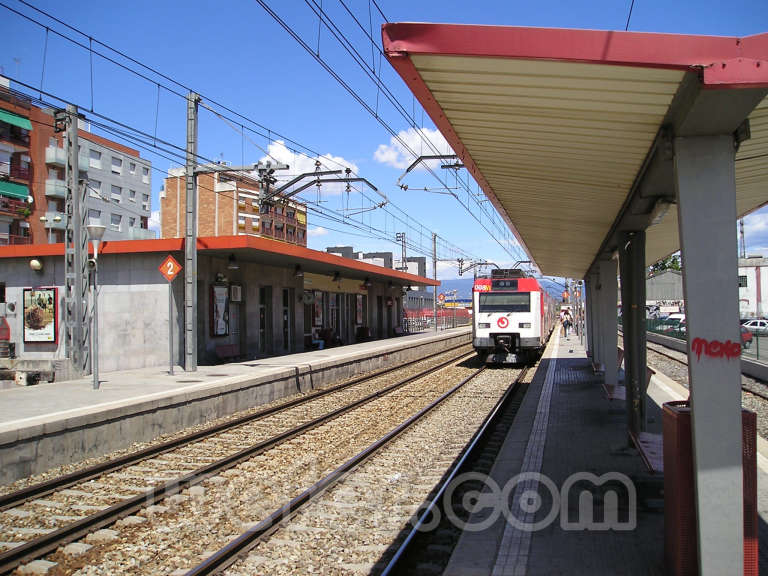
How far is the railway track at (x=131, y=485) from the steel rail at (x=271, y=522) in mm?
1319

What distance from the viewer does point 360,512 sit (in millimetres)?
5949

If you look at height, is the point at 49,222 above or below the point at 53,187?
below

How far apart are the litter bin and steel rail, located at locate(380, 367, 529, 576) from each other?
195cm

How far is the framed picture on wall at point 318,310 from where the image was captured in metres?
25.9

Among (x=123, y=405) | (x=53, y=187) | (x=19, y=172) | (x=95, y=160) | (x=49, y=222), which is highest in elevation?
(x=95, y=160)

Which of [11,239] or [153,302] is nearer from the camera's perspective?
[153,302]

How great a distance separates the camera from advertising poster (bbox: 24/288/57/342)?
18.0 m

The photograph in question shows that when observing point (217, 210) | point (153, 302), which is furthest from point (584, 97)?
point (217, 210)

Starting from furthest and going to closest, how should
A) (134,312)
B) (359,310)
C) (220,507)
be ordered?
(359,310) < (134,312) < (220,507)

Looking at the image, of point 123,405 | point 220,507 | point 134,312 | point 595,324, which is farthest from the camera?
point 134,312

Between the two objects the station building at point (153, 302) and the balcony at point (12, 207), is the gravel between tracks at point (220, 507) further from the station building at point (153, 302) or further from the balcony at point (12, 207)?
the balcony at point (12, 207)

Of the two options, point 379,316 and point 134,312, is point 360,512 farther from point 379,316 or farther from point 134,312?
point 379,316

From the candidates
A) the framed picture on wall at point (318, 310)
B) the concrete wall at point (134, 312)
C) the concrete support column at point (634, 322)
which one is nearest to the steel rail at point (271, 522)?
the concrete support column at point (634, 322)

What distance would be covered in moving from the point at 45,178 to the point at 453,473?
46025 mm
